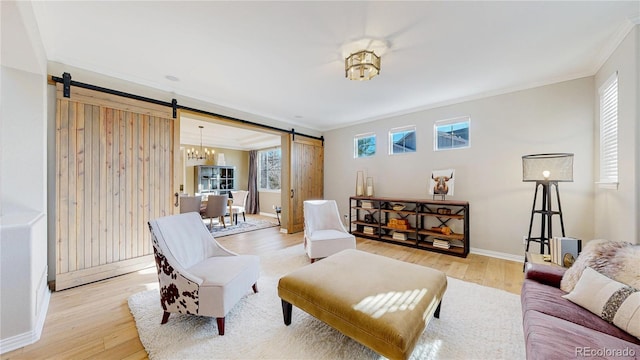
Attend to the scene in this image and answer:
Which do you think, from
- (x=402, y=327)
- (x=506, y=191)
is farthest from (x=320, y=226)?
(x=506, y=191)

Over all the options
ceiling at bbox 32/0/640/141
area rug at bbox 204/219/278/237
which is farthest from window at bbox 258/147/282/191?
ceiling at bbox 32/0/640/141

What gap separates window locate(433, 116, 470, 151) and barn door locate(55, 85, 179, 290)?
4.33 metres

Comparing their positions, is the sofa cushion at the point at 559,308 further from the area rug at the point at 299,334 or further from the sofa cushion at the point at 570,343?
the area rug at the point at 299,334

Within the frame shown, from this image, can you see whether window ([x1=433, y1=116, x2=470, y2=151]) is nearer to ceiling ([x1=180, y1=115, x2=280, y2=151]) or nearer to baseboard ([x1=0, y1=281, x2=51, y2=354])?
ceiling ([x1=180, y1=115, x2=280, y2=151])

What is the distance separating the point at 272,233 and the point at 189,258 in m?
3.06

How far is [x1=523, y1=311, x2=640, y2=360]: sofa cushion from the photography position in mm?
1081

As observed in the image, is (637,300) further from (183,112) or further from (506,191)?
(183,112)

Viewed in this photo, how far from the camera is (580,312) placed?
1.42 metres

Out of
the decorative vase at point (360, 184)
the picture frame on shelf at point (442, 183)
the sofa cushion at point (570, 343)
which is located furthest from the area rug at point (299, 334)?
the decorative vase at point (360, 184)

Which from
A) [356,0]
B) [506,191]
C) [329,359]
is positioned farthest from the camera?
[506,191]

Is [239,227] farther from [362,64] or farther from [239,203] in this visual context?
[362,64]

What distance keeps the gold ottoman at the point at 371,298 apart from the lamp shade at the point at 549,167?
1949 mm

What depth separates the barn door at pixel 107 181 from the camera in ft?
8.46

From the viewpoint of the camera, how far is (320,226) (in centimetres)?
381
